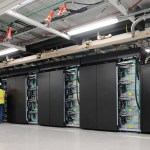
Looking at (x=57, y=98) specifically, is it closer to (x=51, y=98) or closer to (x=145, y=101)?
(x=51, y=98)

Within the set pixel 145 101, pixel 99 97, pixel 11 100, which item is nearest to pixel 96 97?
pixel 99 97

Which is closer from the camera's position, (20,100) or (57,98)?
(57,98)

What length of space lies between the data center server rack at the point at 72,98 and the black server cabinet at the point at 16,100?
7.33 ft

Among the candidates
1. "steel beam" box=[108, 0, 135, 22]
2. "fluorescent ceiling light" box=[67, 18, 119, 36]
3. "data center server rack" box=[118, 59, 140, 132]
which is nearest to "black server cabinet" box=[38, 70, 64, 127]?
"data center server rack" box=[118, 59, 140, 132]

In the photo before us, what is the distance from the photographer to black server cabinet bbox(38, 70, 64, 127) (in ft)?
24.4

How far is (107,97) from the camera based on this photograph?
6273 millimetres

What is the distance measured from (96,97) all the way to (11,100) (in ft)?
14.6

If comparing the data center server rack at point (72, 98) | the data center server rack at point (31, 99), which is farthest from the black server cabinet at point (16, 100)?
the data center server rack at point (72, 98)

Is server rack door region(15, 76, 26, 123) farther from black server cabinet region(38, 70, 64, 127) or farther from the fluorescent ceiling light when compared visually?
the fluorescent ceiling light

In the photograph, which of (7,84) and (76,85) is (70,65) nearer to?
(76,85)

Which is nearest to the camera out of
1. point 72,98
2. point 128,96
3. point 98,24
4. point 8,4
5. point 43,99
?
point 8,4

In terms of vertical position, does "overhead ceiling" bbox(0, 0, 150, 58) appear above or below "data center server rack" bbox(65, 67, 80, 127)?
above

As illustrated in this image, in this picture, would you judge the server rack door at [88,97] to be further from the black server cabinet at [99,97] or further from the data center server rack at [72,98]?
the data center server rack at [72,98]

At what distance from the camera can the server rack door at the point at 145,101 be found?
5.56 metres
